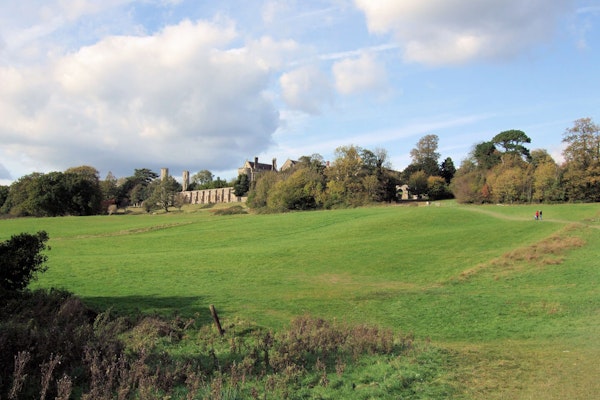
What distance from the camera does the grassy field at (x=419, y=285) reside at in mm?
10867

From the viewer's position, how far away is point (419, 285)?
77.2ft

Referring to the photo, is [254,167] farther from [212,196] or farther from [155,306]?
[155,306]

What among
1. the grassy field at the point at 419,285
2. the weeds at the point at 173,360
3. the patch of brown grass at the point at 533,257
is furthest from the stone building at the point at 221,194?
the weeds at the point at 173,360

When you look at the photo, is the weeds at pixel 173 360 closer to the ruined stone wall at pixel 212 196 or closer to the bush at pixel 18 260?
the bush at pixel 18 260

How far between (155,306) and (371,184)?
7025cm

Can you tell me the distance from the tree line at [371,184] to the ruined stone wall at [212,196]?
37106mm

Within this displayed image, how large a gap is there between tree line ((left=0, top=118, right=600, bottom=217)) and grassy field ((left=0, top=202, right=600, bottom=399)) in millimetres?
32358

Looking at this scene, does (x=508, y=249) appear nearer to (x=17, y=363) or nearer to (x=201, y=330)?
(x=201, y=330)

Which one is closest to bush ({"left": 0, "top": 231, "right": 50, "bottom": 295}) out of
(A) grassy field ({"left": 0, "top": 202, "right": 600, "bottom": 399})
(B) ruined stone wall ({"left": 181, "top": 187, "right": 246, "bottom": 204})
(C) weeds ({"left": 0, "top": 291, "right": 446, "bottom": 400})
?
(C) weeds ({"left": 0, "top": 291, "right": 446, "bottom": 400})

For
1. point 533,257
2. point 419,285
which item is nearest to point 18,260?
point 419,285

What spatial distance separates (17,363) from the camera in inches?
308

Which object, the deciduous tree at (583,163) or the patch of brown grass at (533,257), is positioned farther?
the deciduous tree at (583,163)

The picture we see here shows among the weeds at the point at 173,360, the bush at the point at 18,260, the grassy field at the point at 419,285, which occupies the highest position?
the bush at the point at 18,260

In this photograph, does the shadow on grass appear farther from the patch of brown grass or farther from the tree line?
the tree line
